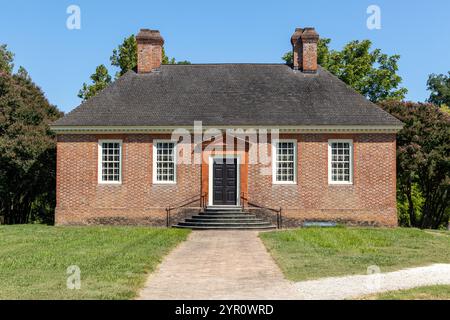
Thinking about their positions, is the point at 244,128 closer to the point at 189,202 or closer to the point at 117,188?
the point at 189,202

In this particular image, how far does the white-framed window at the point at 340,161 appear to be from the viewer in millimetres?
24547

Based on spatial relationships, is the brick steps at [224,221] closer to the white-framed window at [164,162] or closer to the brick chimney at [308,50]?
the white-framed window at [164,162]

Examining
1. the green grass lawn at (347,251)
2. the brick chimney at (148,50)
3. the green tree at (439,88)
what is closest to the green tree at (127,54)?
the brick chimney at (148,50)

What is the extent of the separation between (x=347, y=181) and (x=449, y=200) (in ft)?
45.0

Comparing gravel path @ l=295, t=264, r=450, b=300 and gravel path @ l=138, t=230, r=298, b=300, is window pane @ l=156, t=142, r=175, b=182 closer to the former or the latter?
gravel path @ l=138, t=230, r=298, b=300

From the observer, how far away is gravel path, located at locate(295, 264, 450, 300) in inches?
355

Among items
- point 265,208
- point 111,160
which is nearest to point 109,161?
point 111,160

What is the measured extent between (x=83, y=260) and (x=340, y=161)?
14.6 metres

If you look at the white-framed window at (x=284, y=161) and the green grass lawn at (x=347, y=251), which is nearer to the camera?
the green grass lawn at (x=347, y=251)

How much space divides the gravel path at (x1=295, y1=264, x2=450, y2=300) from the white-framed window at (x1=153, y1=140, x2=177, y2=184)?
14.8 m

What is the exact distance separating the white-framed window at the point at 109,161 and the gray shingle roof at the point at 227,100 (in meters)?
1.05

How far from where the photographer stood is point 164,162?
980 inches
